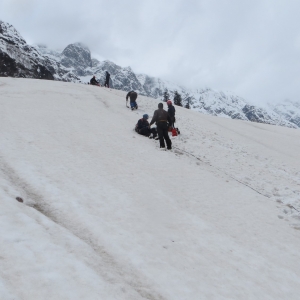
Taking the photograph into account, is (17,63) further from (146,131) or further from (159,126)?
(159,126)

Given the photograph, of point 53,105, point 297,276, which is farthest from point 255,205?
point 53,105

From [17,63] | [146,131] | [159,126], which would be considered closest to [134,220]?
[159,126]

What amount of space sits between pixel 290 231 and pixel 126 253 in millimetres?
5254

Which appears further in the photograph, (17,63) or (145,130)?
(17,63)

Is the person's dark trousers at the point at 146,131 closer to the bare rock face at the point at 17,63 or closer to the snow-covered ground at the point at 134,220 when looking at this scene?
the snow-covered ground at the point at 134,220

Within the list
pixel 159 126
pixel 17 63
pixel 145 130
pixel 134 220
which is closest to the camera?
pixel 134 220

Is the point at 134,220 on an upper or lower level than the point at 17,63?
lower

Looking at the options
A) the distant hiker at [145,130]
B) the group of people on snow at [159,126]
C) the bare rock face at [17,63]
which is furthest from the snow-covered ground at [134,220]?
the bare rock face at [17,63]

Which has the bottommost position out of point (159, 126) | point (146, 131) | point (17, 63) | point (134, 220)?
point (134, 220)

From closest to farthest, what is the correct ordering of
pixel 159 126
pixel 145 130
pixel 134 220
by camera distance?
pixel 134 220 → pixel 159 126 → pixel 145 130

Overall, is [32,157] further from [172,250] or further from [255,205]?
[255,205]

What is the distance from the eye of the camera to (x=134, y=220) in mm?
6789

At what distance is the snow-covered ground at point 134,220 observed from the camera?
14.8 feet

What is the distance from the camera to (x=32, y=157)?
372 inches
